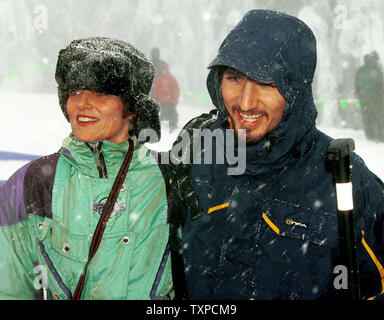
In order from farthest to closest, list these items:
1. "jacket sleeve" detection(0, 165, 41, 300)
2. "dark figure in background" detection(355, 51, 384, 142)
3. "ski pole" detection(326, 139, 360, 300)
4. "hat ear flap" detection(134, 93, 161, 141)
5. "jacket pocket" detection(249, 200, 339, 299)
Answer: "dark figure in background" detection(355, 51, 384, 142)
"hat ear flap" detection(134, 93, 161, 141)
"jacket sleeve" detection(0, 165, 41, 300)
"jacket pocket" detection(249, 200, 339, 299)
"ski pole" detection(326, 139, 360, 300)

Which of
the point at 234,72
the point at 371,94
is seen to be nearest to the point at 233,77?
the point at 234,72

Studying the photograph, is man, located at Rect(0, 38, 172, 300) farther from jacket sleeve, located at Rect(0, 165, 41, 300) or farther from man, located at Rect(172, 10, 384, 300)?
man, located at Rect(172, 10, 384, 300)

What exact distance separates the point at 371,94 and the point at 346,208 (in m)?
11.2

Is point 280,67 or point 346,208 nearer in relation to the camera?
point 346,208

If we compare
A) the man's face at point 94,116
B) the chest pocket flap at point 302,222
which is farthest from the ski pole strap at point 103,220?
the chest pocket flap at point 302,222

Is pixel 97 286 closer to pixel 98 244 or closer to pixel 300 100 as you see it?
pixel 98 244

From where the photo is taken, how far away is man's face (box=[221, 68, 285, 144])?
6.44 feet

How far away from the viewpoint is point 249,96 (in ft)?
6.40

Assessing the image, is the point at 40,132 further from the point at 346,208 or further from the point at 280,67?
the point at 346,208

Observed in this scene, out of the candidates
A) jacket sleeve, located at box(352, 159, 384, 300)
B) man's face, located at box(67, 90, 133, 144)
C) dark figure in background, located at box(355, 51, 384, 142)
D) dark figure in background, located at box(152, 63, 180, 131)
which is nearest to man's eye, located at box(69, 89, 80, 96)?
man's face, located at box(67, 90, 133, 144)

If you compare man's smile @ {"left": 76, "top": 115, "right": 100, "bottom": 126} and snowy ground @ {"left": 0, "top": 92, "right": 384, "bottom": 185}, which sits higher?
snowy ground @ {"left": 0, "top": 92, "right": 384, "bottom": 185}

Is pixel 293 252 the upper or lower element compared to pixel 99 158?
lower

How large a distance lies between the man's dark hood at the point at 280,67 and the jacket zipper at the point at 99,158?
630 mm

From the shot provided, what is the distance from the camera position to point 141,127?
7.44 feet
